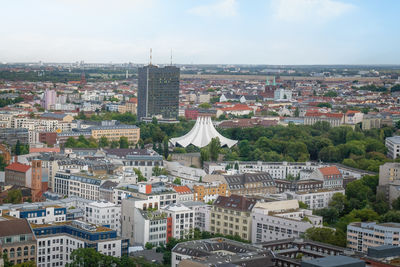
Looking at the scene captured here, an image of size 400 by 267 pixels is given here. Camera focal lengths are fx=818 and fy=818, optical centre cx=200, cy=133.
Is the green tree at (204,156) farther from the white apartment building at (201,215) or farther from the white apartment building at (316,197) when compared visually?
the white apartment building at (201,215)

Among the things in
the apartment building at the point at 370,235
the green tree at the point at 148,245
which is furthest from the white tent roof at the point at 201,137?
the apartment building at the point at 370,235

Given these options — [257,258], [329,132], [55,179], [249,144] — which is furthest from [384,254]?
[329,132]

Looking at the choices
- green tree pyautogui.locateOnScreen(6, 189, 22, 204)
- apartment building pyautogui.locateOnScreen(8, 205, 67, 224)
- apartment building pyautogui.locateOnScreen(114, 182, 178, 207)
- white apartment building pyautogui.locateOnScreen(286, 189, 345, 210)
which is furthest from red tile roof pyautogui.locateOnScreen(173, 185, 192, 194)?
green tree pyautogui.locateOnScreen(6, 189, 22, 204)

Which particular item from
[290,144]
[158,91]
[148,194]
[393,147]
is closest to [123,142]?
[290,144]

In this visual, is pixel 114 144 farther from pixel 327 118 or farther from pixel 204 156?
pixel 327 118

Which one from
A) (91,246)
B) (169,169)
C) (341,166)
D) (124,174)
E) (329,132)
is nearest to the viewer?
(91,246)

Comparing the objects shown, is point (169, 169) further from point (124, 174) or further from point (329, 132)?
point (329, 132)
